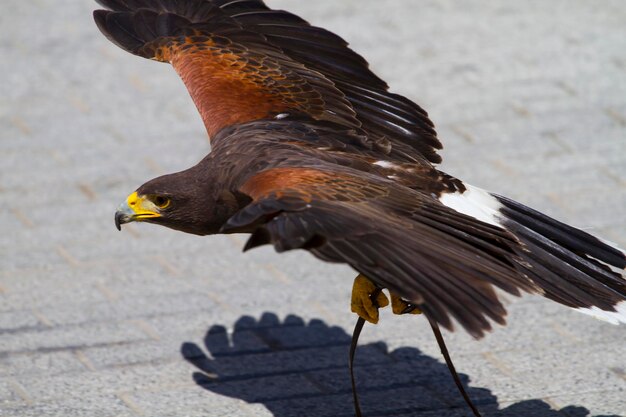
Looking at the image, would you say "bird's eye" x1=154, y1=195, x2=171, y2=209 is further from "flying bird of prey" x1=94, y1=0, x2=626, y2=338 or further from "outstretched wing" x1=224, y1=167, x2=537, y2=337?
"outstretched wing" x1=224, y1=167, x2=537, y2=337

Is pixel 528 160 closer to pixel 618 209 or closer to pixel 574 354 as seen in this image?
pixel 618 209

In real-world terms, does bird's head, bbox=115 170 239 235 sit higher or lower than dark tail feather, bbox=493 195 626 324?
higher

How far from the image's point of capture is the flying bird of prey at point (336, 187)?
13.9ft

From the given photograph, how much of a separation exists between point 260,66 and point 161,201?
106cm

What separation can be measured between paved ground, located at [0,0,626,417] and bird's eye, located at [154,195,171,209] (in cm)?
88

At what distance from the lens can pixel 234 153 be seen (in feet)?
17.3

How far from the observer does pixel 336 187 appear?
463 cm

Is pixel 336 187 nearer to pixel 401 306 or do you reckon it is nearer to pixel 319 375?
pixel 401 306

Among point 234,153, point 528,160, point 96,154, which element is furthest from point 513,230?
point 96,154

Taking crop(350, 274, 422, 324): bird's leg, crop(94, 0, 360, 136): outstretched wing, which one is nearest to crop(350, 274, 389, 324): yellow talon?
crop(350, 274, 422, 324): bird's leg

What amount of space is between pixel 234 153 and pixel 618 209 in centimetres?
290

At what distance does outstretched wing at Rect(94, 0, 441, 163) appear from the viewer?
5809mm

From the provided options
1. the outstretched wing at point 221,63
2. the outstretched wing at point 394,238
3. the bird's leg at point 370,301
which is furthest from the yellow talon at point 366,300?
the outstretched wing at point 221,63

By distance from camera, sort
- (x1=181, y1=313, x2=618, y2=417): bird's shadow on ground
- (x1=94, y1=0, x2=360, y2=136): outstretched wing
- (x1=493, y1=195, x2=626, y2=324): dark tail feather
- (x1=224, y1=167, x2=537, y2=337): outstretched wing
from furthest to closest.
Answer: (x1=94, y1=0, x2=360, y2=136): outstretched wing, (x1=181, y1=313, x2=618, y2=417): bird's shadow on ground, (x1=493, y1=195, x2=626, y2=324): dark tail feather, (x1=224, y1=167, x2=537, y2=337): outstretched wing
